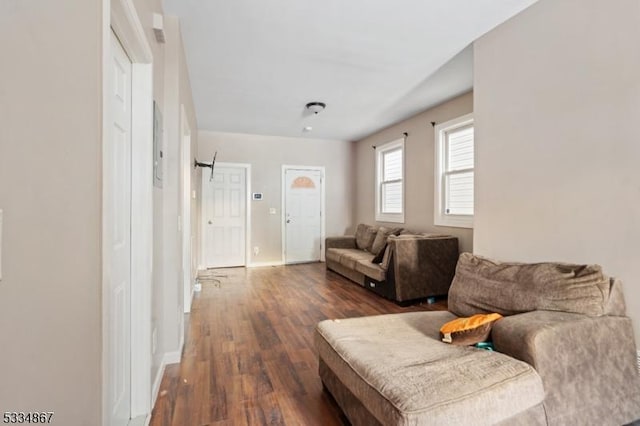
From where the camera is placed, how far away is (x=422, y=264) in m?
3.91

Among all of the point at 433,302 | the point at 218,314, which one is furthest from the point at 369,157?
the point at 218,314

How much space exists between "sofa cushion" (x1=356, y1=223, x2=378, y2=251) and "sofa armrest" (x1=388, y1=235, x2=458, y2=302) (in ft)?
4.92

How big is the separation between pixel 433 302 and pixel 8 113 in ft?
13.6

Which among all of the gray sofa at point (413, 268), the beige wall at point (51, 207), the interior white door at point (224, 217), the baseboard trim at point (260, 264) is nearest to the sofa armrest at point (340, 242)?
the baseboard trim at point (260, 264)

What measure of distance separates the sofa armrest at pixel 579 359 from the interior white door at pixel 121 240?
72.9 inches

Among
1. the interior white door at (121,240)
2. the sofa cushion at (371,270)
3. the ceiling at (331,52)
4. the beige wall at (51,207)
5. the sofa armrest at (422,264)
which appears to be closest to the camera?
the beige wall at (51,207)

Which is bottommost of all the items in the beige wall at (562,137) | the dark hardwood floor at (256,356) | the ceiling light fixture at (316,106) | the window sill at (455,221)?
the dark hardwood floor at (256,356)

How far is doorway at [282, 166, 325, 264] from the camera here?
6.35 meters

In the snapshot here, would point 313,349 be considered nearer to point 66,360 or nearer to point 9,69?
point 66,360

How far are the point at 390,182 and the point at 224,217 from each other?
3.15m

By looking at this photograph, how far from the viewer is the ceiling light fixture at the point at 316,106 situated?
4.25 meters

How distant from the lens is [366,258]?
15.6ft

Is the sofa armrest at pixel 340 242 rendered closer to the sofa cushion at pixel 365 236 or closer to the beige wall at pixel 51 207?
the sofa cushion at pixel 365 236

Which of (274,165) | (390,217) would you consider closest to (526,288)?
(390,217)
